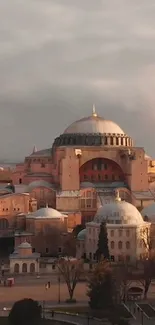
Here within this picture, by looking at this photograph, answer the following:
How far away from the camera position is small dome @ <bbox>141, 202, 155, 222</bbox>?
42878mm

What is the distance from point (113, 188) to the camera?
48.9 m

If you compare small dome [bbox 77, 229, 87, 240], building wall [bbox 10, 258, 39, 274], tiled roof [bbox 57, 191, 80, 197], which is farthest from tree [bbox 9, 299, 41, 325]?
tiled roof [bbox 57, 191, 80, 197]

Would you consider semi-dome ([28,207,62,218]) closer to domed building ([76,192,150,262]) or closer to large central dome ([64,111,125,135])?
domed building ([76,192,150,262])

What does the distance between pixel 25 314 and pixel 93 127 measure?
3109 centimetres

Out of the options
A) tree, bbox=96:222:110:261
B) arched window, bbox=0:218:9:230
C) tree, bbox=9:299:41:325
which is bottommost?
tree, bbox=9:299:41:325

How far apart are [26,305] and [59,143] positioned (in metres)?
30.4

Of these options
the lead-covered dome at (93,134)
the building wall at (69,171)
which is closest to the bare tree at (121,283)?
the building wall at (69,171)

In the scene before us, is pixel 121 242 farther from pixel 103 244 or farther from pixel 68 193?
pixel 68 193

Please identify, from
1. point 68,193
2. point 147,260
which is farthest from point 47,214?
point 147,260

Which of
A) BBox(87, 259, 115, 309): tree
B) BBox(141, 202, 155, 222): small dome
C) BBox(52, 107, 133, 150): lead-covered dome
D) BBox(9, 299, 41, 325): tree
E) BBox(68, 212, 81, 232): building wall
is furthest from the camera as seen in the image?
BBox(52, 107, 133, 150): lead-covered dome

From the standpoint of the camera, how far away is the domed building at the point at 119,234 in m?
38.6

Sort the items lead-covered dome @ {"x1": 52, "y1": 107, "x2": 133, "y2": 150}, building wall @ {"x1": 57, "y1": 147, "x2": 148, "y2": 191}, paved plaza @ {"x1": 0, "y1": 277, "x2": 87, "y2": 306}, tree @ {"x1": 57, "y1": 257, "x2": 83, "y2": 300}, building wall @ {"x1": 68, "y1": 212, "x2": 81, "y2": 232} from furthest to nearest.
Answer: lead-covered dome @ {"x1": 52, "y1": 107, "x2": 133, "y2": 150}
building wall @ {"x1": 57, "y1": 147, "x2": 148, "y2": 191}
building wall @ {"x1": 68, "y1": 212, "x2": 81, "y2": 232}
tree @ {"x1": 57, "y1": 257, "x2": 83, "y2": 300}
paved plaza @ {"x1": 0, "y1": 277, "x2": 87, "y2": 306}

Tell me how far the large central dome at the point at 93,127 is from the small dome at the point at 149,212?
33.6ft

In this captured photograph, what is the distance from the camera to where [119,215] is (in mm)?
39219
